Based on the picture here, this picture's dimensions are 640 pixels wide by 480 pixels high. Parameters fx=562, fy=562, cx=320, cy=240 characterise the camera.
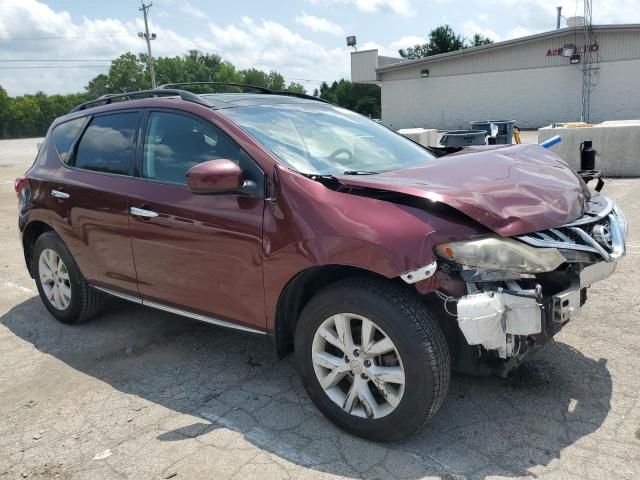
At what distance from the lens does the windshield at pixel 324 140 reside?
128 inches

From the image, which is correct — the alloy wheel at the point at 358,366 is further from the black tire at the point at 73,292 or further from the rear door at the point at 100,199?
the black tire at the point at 73,292

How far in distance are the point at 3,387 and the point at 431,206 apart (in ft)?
10.0

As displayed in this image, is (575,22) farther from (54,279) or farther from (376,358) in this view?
(376,358)

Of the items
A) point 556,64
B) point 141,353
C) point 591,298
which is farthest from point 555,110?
point 141,353

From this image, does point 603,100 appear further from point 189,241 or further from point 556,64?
point 189,241

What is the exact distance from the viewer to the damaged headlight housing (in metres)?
2.52

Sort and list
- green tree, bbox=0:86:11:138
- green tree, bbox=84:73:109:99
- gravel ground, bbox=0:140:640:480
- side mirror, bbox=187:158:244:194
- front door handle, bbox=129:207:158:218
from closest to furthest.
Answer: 1. gravel ground, bbox=0:140:640:480
2. side mirror, bbox=187:158:244:194
3. front door handle, bbox=129:207:158:218
4. green tree, bbox=0:86:11:138
5. green tree, bbox=84:73:109:99

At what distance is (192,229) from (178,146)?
0.63 meters

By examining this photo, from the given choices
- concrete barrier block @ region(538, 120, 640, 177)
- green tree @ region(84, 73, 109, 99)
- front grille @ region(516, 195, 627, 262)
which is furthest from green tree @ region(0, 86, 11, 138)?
front grille @ region(516, 195, 627, 262)

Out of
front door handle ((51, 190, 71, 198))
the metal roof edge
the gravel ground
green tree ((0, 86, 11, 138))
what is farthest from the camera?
green tree ((0, 86, 11, 138))

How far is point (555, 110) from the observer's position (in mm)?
29656

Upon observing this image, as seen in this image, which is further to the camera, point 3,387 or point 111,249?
point 111,249

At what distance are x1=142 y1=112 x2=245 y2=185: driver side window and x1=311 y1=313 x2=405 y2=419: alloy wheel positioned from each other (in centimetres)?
114

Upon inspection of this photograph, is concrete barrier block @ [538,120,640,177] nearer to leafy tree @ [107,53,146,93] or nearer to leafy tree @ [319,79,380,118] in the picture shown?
leafy tree @ [319,79,380,118]
